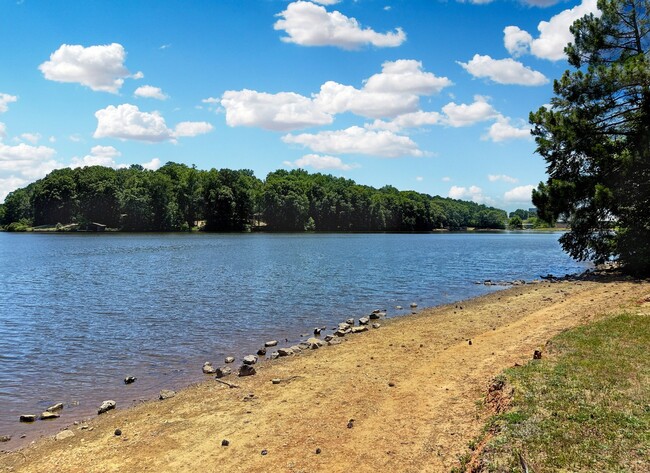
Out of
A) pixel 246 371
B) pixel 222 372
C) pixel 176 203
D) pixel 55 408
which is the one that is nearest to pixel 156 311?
pixel 222 372

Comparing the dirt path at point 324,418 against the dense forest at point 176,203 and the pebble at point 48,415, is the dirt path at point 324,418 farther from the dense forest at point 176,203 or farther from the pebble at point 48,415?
the dense forest at point 176,203

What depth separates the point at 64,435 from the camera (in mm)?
10734

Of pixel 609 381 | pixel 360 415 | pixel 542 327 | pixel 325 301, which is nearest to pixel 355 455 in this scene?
pixel 360 415

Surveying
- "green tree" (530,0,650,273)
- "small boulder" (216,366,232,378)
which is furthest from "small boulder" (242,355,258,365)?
"green tree" (530,0,650,273)

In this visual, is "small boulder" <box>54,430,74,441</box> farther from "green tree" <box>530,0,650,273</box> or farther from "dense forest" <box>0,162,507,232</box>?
"dense forest" <box>0,162,507,232</box>

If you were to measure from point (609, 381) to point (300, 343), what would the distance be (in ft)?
39.1

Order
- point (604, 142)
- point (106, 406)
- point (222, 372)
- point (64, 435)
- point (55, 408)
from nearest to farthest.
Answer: point (64, 435) → point (106, 406) → point (55, 408) → point (222, 372) → point (604, 142)

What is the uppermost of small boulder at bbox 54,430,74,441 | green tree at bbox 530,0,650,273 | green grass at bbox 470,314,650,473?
green tree at bbox 530,0,650,273

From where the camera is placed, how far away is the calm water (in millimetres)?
14625

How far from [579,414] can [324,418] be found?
204 inches

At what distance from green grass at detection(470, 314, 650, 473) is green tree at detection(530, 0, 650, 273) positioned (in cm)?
2442

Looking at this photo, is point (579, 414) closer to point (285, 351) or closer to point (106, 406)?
point (285, 351)

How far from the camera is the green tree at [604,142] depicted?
3091 centimetres

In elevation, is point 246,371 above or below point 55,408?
above
